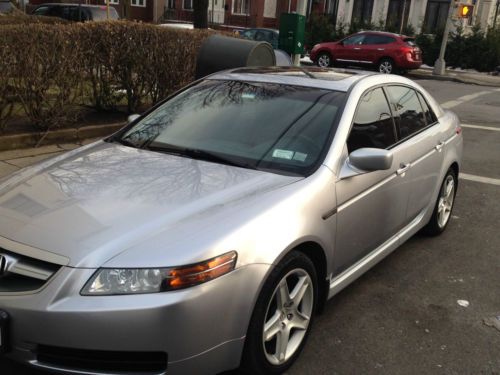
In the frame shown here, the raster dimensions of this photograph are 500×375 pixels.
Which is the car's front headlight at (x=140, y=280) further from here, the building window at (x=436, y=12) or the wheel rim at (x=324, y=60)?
the building window at (x=436, y=12)

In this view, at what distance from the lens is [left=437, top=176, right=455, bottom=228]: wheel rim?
4.95m

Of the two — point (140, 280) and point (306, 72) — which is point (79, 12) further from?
point (140, 280)

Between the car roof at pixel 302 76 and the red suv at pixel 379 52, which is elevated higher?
the car roof at pixel 302 76

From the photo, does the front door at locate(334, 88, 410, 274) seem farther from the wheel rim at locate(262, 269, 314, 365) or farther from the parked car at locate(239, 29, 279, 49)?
the parked car at locate(239, 29, 279, 49)

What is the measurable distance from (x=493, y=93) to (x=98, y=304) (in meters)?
18.2

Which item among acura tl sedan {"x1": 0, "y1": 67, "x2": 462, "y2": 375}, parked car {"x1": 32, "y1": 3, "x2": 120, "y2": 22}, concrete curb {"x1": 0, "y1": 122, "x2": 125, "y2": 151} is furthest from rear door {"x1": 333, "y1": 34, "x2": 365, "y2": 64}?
acura tl sedan {"x1": 0, "y1": 67, "x2": 462, "y2": 375}

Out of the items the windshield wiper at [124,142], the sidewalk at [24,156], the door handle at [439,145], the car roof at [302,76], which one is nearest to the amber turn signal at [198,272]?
the windshield wiper at [124,142]

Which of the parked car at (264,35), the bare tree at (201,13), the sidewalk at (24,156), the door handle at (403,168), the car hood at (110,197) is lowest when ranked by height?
the sidewalk at (24,156)

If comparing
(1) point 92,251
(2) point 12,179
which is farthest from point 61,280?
(2) point 12,179

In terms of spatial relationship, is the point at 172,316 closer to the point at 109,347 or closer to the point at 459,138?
the point at 109,347

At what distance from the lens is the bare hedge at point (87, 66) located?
6.40m

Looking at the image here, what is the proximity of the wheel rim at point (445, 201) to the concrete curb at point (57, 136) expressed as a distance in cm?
461

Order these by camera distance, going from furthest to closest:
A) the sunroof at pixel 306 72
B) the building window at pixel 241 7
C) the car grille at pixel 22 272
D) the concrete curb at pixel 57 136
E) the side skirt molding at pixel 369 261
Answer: the building window at pixel 241 7, the concrete curb at pixel 57 136, the sunroof at pixel 306 72, the side skirt molding at pixel 369 261, the car grille at pixel 22 272

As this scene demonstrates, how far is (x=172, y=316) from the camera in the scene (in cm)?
228
